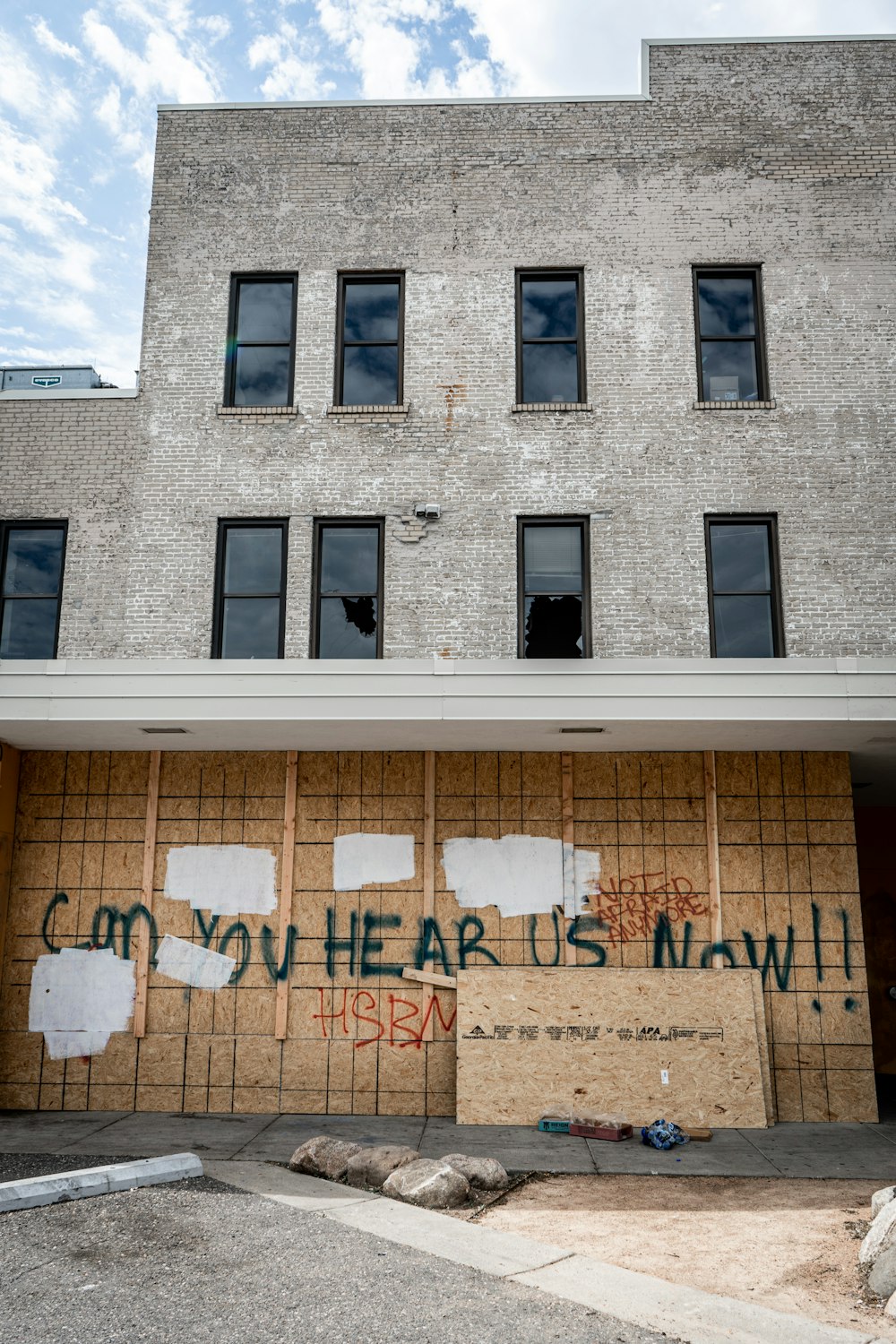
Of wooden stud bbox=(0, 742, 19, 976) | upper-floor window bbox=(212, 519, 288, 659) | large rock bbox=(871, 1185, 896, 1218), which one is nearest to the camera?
large rock bbox=(871, 1185, 896, 1218)

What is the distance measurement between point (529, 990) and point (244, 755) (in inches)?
154

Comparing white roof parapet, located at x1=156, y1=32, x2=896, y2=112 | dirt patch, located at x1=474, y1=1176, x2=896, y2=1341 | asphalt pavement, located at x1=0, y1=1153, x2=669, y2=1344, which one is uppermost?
white roof parapet, located at x1=156, y1=32, x2=896, y2=112

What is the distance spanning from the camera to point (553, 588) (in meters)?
12.5

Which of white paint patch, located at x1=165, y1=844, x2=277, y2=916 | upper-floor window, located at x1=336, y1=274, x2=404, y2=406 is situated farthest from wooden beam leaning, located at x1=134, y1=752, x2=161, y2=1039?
upper-floor window, located at x1=336, y1=274, x2=404, y2=406

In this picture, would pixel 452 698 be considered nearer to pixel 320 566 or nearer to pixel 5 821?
pixel 320 566

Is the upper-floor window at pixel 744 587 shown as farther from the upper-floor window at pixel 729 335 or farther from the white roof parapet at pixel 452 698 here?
the white roof parapet at pixel 452 698

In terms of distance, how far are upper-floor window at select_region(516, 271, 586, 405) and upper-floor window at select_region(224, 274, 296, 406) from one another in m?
2.84

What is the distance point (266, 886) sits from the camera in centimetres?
1136

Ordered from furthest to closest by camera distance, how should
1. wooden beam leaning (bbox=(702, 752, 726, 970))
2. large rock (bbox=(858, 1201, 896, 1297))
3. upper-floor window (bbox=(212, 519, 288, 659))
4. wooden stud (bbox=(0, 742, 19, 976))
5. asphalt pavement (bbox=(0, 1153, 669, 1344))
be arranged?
upper-floor window (bbox=(212, 519, 288, 659))
wooden stud (bbox=(0, 742, 19, 976))
wooden beam leaning (bbox=(702, 752, 726, 970))
large rock (bbox=(858, 1201, 896, 1297))
asphalt pavement (bbox=(0, 1153, 669, 1344))

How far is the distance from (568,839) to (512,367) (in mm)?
5645

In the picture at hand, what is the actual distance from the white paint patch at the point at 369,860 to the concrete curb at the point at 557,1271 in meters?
3.65

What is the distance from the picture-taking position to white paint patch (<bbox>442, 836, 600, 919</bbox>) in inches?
442

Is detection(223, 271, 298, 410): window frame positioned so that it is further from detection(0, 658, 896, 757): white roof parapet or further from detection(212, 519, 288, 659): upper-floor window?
detection(0, 658, 896, 757): white roof parapet

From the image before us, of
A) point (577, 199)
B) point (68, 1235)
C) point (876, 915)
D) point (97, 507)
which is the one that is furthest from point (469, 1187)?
point (577, 199)
